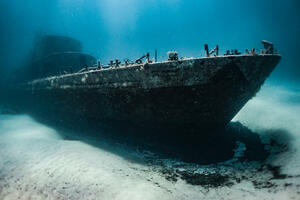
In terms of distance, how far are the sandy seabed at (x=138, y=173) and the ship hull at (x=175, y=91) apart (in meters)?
1.15

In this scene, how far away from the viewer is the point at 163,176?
4.24m

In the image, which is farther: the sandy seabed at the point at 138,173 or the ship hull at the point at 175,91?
the ship hull at the point at 175,91

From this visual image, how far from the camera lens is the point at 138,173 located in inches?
169

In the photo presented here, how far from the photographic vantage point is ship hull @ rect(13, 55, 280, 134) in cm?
437

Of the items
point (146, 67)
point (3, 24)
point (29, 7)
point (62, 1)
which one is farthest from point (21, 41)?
point (146, 67)

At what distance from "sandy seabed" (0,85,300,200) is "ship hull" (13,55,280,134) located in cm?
115

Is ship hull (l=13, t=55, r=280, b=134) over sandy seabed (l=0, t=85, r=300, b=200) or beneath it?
over

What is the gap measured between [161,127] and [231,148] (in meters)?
2.57

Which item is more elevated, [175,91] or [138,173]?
[175,91]

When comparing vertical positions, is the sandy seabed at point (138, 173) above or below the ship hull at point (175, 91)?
below

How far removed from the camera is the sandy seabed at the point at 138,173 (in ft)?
11.2

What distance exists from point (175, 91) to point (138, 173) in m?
2.35

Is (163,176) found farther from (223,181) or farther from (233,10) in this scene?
(233,10)

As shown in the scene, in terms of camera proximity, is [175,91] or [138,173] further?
[175,91]
